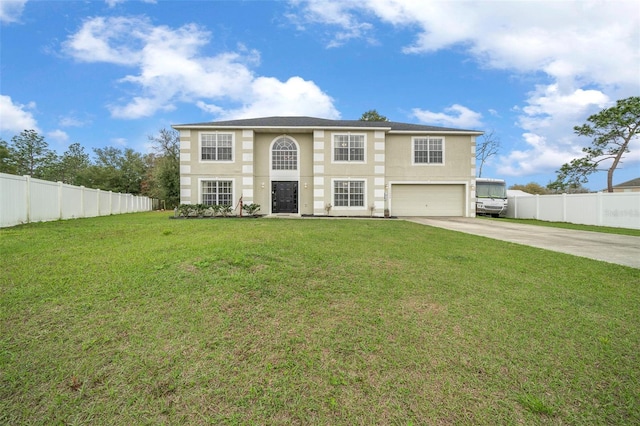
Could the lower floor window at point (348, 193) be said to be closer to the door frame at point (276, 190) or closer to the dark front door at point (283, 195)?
the door frame at point (276, 190)

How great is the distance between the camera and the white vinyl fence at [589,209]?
13992 millimetres

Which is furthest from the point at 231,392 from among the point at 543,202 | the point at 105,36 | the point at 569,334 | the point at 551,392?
the point at 543,202

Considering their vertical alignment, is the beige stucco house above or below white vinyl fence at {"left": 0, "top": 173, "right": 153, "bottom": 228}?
above

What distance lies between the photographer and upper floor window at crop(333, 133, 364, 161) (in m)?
18.5

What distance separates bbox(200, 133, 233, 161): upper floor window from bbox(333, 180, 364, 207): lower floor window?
21.5 ft

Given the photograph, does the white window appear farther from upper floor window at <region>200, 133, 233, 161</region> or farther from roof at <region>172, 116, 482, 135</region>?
upper floor window at <region>200, 133, 233, 161</region>

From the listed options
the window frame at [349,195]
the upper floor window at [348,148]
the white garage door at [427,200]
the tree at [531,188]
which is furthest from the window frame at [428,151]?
the tree at [531,188]

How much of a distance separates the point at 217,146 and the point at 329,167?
21.8 feet

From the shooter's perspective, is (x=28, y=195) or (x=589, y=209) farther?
(x=589, y=209)

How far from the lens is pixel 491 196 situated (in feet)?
66.1

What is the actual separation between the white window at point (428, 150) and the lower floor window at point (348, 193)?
12.8ft

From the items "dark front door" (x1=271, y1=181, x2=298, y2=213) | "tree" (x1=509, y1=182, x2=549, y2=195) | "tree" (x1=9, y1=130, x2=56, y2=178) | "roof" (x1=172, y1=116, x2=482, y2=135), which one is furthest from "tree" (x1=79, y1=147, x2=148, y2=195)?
"tree" (x1=509, y1=182, x2=549, y2=195)

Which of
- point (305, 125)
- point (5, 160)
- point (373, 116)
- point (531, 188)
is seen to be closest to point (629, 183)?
point (531, 188)

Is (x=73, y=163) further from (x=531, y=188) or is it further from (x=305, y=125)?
(x=531, y=188)
